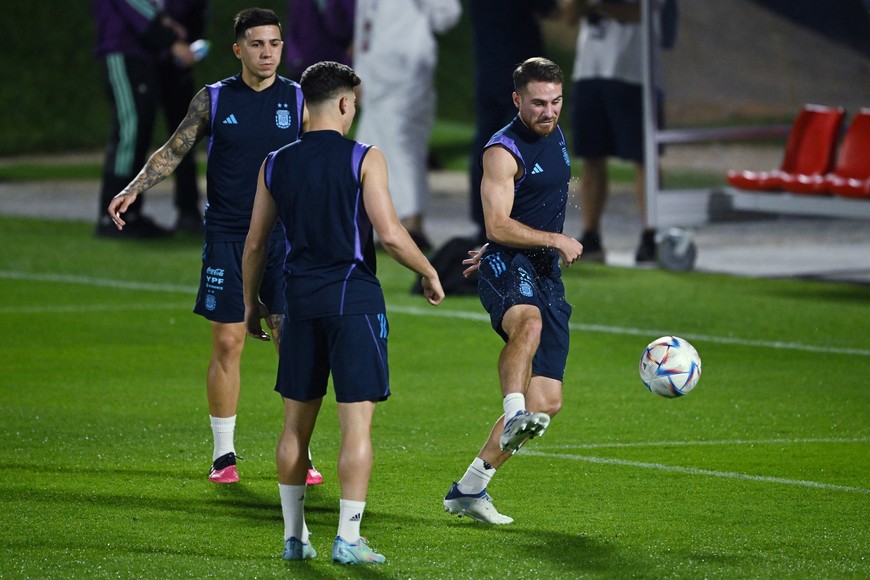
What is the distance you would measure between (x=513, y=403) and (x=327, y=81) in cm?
170

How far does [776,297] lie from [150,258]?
607cm

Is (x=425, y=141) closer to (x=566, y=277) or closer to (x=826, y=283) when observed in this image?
(x=566, y=277)

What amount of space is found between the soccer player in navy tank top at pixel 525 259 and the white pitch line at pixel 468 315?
4.77 metres

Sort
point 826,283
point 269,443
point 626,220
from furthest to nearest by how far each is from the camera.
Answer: point 626,220 < point 826,283 < point 269,443

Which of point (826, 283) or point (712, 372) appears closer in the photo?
point (712, 372)

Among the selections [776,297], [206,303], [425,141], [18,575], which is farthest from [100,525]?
[425,141]

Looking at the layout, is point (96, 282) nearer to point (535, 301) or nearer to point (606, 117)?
point (606, 117)

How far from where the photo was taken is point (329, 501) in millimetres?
7762

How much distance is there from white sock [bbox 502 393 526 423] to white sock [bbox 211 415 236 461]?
1602 mm

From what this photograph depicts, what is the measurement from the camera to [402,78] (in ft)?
57.2

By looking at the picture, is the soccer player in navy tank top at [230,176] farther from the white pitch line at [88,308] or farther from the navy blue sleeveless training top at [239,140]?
the white pitch line at [88,308]

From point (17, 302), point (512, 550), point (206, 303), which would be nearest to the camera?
point (512, 550)

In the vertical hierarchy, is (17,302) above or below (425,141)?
below

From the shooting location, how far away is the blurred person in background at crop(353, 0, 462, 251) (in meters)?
17.3
